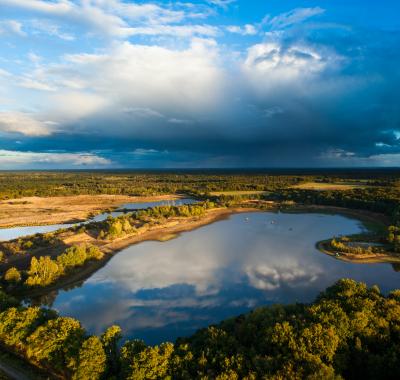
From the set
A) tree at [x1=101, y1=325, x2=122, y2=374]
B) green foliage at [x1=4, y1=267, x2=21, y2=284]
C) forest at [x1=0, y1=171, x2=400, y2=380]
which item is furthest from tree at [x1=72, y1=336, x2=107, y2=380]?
green foliage at [x1=4, y1=267, x2=21, y2=284]

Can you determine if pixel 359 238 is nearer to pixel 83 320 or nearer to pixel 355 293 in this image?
pixel 355 293

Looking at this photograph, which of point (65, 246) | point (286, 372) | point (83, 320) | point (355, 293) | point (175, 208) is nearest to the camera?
point (286, 372)

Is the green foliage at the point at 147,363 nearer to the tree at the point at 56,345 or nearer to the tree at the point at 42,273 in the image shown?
the tree at the point at 56,345

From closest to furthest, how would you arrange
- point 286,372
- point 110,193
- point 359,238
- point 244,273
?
point 286,372 → point 244,273 → point 359,238 → point 110,193

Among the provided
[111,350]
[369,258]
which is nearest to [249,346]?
[111,350]

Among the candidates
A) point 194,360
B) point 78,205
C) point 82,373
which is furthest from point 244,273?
point 78,205

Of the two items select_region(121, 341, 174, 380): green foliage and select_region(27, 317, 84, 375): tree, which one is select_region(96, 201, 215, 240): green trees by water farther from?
select_region(121, 341, 174, 380): green foliage

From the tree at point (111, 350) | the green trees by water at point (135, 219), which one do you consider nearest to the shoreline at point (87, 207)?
the green trees by water at point (135, 219)
